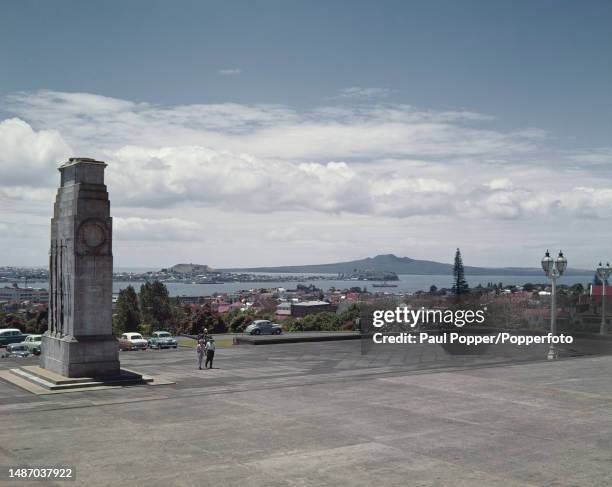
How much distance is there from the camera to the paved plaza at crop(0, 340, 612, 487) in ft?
46.5

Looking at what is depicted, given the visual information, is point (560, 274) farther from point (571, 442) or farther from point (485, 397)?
point (571, 442)

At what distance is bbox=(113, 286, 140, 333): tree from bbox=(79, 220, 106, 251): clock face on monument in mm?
53105

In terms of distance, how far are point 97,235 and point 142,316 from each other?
6680 centimetres

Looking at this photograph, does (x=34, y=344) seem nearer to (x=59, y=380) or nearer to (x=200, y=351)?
(x=200, y=351)

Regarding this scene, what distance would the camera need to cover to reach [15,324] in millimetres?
66438

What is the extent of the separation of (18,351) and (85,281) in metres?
13.4

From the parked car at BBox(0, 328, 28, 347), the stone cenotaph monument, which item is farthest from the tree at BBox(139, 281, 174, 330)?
the stone cenotaph monument

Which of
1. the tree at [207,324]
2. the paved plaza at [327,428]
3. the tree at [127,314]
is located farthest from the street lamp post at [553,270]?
the tree at [127,314]

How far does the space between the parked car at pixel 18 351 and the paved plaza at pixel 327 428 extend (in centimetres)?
959

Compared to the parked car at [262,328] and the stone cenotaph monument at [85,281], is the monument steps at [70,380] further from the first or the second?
the parked car at [262,328]

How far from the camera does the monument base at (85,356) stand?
25.8m

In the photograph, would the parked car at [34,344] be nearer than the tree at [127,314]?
Yes

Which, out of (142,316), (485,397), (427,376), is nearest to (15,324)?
(142,316)

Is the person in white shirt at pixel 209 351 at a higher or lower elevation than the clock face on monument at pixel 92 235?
lower
